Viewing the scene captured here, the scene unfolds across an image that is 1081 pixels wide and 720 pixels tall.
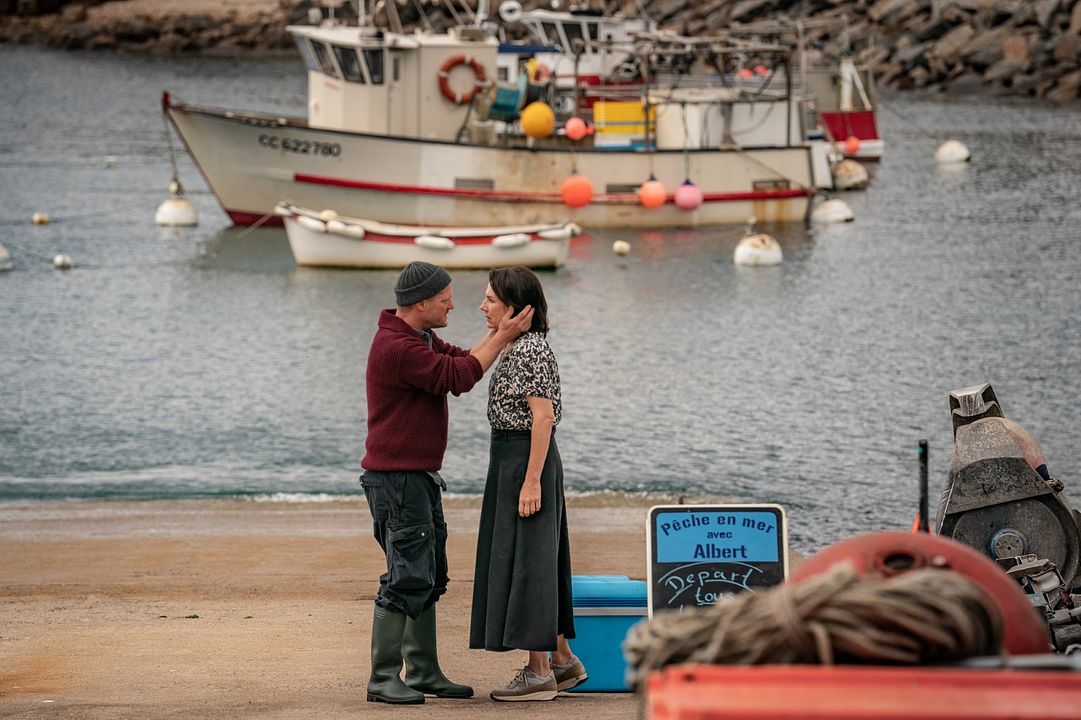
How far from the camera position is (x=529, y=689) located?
5410 millimetres

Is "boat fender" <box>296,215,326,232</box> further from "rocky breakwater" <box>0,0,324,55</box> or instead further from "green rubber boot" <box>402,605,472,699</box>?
"rocky breakwater" <box>0,0,324,55</box>

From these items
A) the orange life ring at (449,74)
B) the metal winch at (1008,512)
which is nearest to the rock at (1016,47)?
the orange life ring at (449,74)

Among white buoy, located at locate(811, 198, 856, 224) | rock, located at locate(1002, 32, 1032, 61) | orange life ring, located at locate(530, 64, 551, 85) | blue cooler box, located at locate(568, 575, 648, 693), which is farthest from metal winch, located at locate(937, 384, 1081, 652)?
rock, located at locate(1002, 32, 1032, 61)

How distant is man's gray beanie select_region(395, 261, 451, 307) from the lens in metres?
5.36

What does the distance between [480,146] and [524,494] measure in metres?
20.3

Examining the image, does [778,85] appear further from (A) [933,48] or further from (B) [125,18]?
(B) [125,18]

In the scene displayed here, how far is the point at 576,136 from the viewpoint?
25891 millimetres

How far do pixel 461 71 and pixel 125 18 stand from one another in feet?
198

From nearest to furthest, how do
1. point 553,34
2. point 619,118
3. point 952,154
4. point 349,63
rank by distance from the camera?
point 349,63
point 619,118
point 553,34
point 952,154

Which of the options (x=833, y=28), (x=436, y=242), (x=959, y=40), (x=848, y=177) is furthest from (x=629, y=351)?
(x=833, y=28)

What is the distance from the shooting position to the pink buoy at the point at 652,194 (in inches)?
1026

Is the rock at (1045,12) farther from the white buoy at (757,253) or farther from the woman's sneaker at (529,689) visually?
the woman's sneaker at (529,689)

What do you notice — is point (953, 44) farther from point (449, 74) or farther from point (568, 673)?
point (568, 673)

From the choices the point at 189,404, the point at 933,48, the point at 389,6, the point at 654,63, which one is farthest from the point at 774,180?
the point at 933,48
